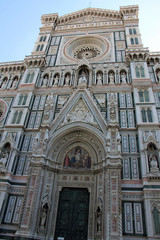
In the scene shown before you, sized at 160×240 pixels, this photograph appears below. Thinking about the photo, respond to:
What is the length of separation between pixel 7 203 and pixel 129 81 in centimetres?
1134

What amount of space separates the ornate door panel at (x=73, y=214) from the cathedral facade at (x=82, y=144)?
0.04 m

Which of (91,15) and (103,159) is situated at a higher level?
(91,15)

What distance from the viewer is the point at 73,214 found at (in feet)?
35.6

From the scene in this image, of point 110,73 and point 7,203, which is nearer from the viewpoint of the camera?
point 7,203

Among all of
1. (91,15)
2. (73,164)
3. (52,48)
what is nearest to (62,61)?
(52,48)

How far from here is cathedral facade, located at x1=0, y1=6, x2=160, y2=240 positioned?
394 inches

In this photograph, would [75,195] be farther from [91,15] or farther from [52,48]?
[91,15]

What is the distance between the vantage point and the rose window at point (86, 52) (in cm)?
1917

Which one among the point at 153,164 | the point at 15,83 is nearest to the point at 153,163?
the point at 153,164

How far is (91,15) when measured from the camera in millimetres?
22203

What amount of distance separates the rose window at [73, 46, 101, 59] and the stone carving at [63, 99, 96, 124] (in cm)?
699

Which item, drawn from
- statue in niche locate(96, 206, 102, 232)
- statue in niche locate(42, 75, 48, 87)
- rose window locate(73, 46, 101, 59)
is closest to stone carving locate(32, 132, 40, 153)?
statue in niche locate(96, 206, 102, 232)

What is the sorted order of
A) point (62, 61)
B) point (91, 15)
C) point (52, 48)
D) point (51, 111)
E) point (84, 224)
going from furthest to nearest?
point (91, 15)
point (52, 48)
point (62, 61)
point (51, 111)
point (84, 224)

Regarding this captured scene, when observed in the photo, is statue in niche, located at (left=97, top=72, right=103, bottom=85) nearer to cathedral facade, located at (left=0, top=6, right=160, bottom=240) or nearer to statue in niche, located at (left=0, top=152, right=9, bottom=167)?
cathedral facade, located at (left=0, top=6, right=160, bottom=240)
